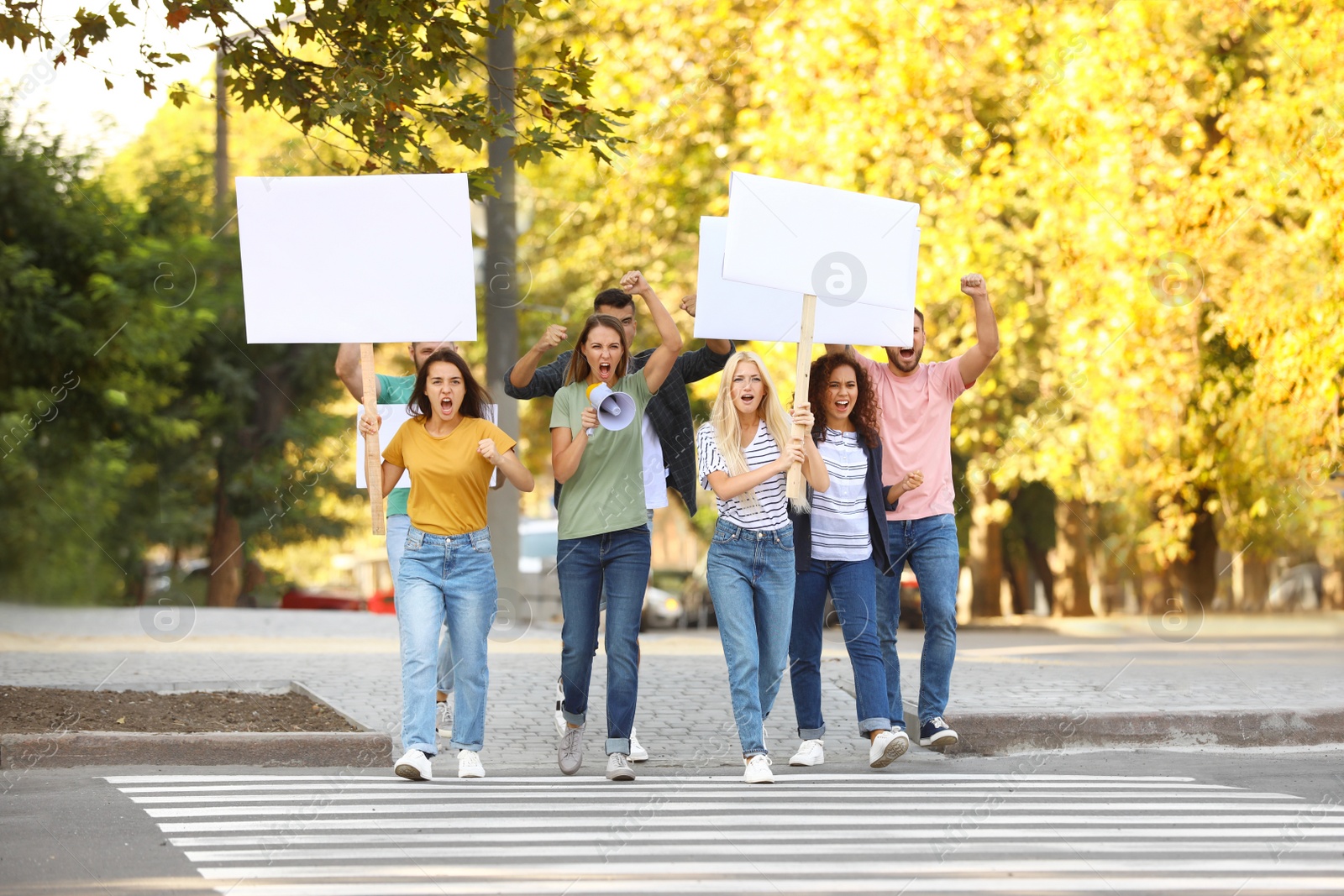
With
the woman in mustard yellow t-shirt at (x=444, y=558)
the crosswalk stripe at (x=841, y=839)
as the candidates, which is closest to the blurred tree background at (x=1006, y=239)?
the woman in mustard yellow t-shirt at (x=444, y=558)

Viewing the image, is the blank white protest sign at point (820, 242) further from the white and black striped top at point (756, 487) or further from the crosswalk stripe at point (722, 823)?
the crosswalk stripe at point (722, 823)

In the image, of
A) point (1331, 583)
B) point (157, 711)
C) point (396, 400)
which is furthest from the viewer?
point (1331, 583)

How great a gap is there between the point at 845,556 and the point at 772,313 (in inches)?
45.8

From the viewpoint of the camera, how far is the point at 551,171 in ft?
83.1

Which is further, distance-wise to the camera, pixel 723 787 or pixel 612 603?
pixel 612 603

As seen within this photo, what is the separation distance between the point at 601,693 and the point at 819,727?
2.63 m

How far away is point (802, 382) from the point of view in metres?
6.89

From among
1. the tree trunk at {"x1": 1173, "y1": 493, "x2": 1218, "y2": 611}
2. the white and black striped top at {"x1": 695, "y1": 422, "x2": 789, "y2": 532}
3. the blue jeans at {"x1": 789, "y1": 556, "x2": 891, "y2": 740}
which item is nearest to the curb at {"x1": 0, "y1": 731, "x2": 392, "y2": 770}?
the blue jeans at {"x1": 789, "y1": 556, "x2": 891, "y2": 740}

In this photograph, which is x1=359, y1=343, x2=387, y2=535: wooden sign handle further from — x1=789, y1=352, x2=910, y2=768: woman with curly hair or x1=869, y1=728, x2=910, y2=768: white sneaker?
x1=869, y1=728, x2=910, y2=768: white sneaker

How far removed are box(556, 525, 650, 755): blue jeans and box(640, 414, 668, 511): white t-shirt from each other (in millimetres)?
226

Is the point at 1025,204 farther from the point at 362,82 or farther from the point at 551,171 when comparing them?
the point at 362,82

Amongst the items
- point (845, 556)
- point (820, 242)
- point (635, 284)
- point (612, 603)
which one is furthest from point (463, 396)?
point (845, 556)

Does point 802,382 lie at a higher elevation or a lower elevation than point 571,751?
higher

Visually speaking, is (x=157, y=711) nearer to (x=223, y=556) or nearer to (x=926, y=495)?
(x=926, y=495)
